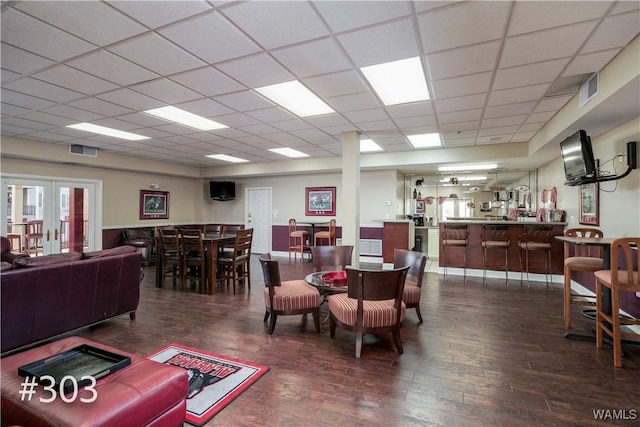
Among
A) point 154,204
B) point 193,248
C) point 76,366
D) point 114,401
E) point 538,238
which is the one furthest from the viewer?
point 154,204

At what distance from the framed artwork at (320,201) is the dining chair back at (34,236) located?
6.26 meters

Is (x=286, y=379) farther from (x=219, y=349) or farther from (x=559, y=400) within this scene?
(x=559, y=400)

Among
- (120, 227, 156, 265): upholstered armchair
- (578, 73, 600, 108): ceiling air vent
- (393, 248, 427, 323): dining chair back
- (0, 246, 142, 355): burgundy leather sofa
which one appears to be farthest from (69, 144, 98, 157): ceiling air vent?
(578, 73, 600, 108): ceiling air vent

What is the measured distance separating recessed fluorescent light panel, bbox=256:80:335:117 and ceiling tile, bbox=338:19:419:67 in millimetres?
909

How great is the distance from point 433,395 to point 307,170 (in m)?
6.70

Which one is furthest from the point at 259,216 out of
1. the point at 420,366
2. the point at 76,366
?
the point at 76,366

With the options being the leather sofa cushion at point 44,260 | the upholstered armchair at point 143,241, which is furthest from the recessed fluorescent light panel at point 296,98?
the upholstered armchair at point 143,241

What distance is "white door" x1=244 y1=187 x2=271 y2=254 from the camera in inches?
393

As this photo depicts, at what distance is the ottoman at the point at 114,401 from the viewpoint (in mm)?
1424

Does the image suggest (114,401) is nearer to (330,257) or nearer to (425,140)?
(330,257)

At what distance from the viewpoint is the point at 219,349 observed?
3002 millimetres

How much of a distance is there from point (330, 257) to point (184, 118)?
3.17 metres

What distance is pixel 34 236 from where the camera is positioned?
6570mm

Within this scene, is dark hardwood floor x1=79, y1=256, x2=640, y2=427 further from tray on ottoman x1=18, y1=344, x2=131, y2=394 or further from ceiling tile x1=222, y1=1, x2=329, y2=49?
ceiling tile x1=222, y1=1, x2=329, y2=49
